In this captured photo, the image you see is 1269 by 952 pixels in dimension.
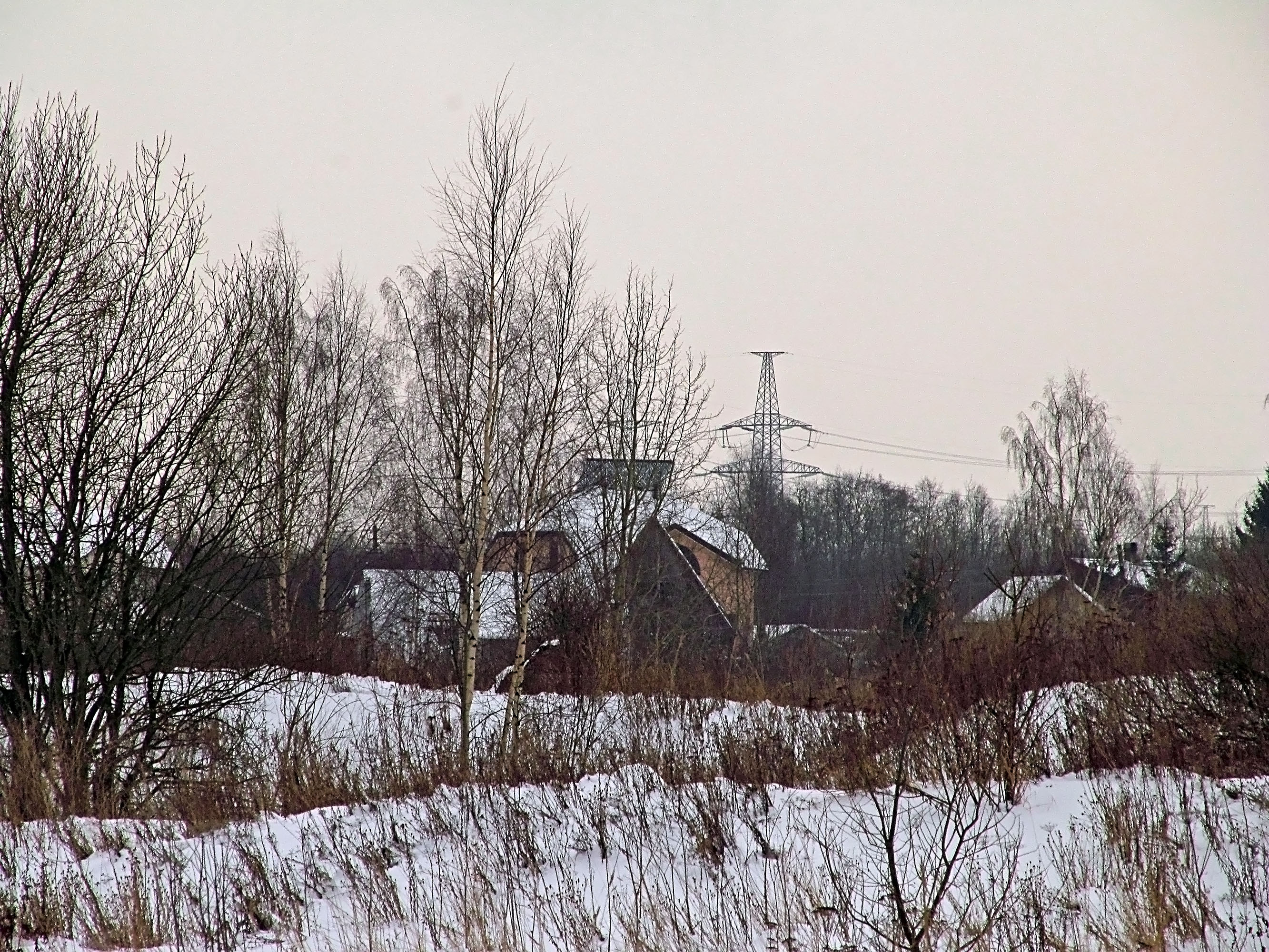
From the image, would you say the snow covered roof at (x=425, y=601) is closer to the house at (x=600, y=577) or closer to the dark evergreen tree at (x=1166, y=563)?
the house at (x=600, y=577)

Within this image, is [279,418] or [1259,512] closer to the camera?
[279,418]

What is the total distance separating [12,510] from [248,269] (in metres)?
3.57

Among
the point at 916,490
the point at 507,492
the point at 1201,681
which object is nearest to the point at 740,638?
the point at 507,492

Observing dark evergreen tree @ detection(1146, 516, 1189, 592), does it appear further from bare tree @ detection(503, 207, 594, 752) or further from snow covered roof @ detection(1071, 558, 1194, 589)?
bare tree @ detection(503, 207, 594, 752)

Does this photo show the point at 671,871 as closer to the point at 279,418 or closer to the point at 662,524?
the point at 279,418

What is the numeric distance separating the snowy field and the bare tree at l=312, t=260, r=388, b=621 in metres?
17.3

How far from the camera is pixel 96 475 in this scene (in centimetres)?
970

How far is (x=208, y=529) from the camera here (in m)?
10.6

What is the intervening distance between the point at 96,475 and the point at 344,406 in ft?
52.8

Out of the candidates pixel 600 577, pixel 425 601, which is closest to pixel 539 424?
pixel 600 577

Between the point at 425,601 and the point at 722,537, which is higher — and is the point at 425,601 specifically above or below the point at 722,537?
below

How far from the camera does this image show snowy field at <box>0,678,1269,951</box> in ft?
17.4

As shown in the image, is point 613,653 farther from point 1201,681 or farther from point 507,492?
point 1201,681

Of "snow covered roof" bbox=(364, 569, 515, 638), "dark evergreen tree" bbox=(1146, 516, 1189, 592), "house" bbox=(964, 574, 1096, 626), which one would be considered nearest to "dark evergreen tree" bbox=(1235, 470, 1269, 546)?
"dark evergreen tree" bbox=(1146, 516, 1189, 592)
